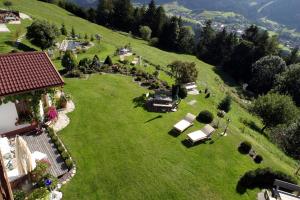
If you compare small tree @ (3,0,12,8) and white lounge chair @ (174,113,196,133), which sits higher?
small tree @ (3,0,12,8)

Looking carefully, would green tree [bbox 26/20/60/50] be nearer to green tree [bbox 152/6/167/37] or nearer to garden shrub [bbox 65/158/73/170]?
garden shrub [bbox 65/158/73/170]

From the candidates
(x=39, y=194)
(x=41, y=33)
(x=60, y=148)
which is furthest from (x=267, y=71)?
(x=39, y=194)

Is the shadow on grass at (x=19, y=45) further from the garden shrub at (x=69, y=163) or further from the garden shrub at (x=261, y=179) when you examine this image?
the garden shrub at (x=261, y=179)

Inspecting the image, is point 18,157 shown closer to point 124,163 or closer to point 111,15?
point 124,163

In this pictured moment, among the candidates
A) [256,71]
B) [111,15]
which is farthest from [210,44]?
[111,15]

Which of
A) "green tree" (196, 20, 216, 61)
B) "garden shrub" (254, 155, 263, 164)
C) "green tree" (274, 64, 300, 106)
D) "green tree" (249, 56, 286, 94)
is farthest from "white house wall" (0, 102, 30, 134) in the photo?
"green tree" (196, 20, 216, 61)
